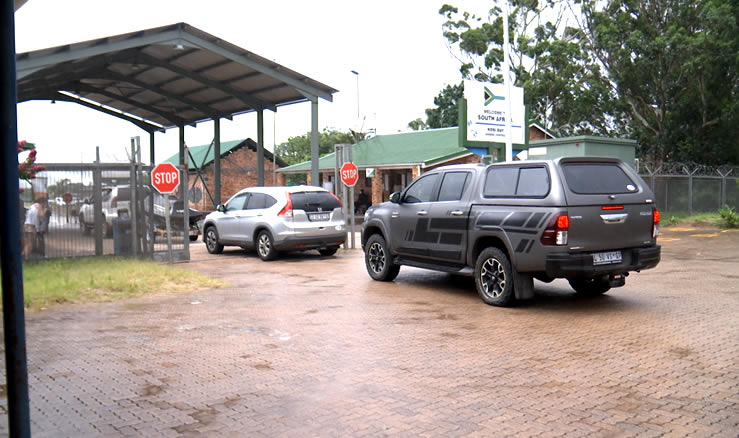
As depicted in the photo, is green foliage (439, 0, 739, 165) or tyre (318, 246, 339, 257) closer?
tyre (318, 246, 339, 257)

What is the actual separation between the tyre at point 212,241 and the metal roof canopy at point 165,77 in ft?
18.3

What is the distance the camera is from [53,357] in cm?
684

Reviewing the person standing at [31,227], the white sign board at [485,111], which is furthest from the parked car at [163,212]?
the white sign board at [485,111]

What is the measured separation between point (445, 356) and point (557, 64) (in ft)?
107

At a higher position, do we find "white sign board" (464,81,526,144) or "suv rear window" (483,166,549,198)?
"white sign board" (464,81,526,144)

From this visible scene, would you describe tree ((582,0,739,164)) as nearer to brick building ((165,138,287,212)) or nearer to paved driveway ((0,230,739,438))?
brick building ((165,138,287,212))

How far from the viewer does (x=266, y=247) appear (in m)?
15.9

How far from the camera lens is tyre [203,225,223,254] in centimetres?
1777

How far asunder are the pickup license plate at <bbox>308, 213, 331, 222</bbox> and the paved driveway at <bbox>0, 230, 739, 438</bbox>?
15.6 feet

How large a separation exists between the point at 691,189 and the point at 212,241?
69.8 ft

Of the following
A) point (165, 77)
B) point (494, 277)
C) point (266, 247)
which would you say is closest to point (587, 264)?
point (494, 277)

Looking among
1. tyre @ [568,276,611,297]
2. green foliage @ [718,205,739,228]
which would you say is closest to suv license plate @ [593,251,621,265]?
tyre @ [568,276,611,297]

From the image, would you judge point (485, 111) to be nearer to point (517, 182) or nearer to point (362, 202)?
point (517, 182)

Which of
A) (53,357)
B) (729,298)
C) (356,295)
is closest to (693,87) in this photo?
(729,298)
